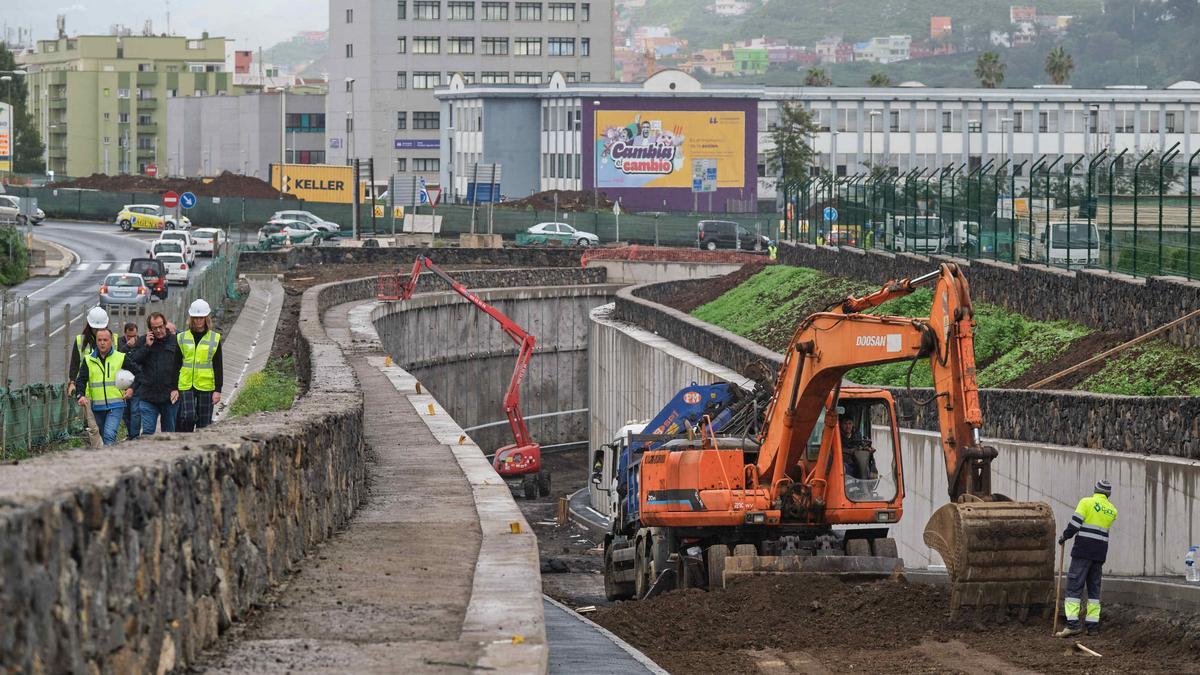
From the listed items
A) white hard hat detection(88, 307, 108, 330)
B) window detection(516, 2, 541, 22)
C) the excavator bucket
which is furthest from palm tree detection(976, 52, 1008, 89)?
the excavator bucket

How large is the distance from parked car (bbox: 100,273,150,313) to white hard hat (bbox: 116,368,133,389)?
3660 centimetres

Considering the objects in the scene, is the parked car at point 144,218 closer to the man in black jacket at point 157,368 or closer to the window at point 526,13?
the window at point 526,13

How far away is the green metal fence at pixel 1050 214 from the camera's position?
90.1 feet

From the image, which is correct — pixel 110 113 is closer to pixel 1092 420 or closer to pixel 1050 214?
pixel 1050 214

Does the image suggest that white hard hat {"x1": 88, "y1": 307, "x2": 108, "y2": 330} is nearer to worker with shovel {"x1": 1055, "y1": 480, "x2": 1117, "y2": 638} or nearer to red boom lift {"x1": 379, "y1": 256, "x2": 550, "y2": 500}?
worker with shovel {"x1": 1055, "y1": 480, "x2": 1117, "y2": 638}

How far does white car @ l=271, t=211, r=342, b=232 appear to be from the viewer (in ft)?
323

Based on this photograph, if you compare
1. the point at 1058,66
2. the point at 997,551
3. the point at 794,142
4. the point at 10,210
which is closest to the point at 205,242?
the point at 10,210

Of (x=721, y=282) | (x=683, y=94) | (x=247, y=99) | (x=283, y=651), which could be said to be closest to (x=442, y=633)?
(x=283, y=651)

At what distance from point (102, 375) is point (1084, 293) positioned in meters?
17.4

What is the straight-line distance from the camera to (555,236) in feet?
300

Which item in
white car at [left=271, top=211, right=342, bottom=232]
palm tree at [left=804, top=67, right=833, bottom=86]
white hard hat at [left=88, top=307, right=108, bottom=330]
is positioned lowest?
white hard hat at [left=88, top=307, right=108, bottom=330]

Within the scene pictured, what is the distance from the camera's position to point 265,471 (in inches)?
420

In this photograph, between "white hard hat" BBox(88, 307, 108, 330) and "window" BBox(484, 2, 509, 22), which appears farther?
"window" BBox(484, 2, 509, 22)

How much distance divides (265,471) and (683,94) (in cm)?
10505
